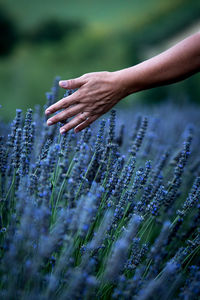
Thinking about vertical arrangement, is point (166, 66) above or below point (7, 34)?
below

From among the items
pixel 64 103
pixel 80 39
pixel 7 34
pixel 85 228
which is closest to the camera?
pixel 85 228

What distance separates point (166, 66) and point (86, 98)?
1.46 ft

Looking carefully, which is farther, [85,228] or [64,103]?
[64,103]

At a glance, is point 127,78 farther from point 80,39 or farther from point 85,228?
point 80,39

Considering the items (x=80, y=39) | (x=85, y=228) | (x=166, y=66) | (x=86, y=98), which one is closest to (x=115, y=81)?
(x=86, y=98)

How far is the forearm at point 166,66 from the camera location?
1337mm

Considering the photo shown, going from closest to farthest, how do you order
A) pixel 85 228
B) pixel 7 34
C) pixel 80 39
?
pixel 85 228 < pixel 7 34 < pixel 80 39

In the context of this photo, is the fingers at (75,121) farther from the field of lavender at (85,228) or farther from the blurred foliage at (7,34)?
the blurred foliage at (7,34)

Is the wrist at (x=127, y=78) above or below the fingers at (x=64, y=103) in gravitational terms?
above

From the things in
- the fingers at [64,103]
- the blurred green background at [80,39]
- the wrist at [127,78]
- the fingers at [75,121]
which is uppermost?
the blurred green background at [80,39]

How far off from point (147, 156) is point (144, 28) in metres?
4.55

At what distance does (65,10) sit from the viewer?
5.18 m

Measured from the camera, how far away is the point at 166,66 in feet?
4.45

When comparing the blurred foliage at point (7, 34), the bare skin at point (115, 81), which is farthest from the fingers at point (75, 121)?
the blurred foliage at point (7, 34)
